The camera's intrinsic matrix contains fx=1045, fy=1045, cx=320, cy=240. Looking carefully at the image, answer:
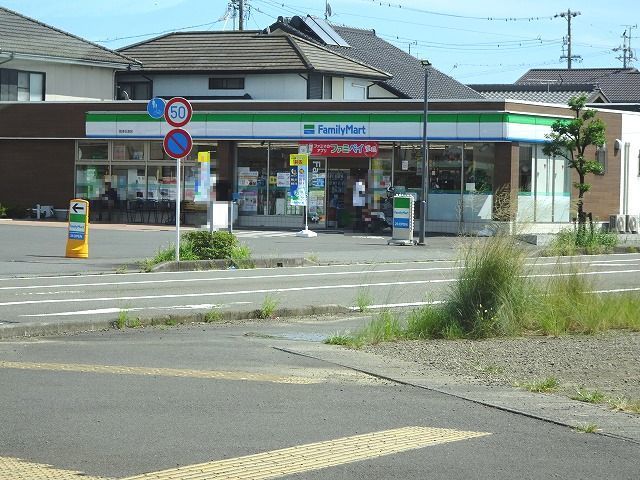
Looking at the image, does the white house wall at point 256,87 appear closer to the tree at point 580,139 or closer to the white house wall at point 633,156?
the tree at point 580,139

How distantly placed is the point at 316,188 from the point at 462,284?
93.8 ft

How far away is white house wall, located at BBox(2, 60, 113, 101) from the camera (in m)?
46.5

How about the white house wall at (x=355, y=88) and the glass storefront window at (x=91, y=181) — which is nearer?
the glass storefront window at (x=91, y=181)

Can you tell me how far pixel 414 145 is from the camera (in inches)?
1563

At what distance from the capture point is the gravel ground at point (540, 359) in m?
9.56

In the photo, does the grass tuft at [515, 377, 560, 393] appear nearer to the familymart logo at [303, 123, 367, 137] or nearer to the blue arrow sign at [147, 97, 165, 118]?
the blue arrow sign at [147, 97, 165, 118]

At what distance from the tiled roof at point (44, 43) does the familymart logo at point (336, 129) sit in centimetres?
1206

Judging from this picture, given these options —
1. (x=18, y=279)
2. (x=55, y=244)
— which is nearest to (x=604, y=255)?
(x=55, y=244)

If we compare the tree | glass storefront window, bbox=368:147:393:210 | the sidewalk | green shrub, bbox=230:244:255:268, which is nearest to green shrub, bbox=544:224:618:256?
the tree

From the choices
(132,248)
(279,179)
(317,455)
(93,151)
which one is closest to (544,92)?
(279,179)

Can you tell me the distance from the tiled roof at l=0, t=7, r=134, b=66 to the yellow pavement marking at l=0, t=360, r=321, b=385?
36.9m

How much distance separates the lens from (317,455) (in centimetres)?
671

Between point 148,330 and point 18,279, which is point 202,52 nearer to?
point 18,279

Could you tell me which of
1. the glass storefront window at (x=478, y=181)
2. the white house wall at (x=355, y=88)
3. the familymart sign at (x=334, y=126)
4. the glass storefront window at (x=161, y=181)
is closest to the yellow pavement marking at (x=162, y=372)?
the glass storefront window at (x=478, y=181)
